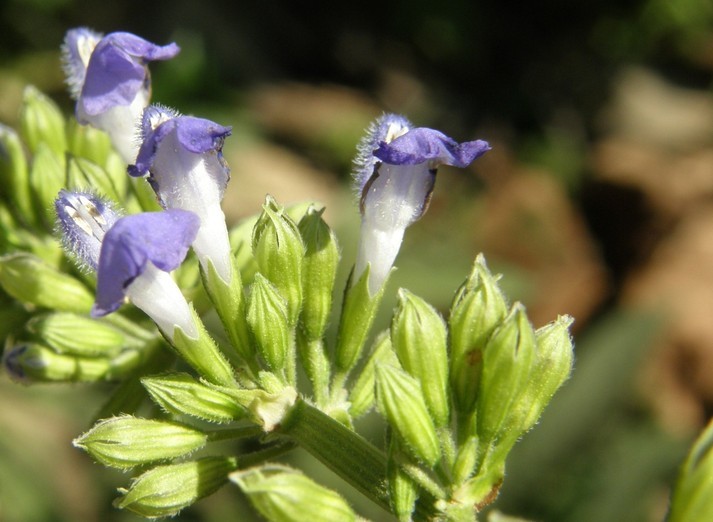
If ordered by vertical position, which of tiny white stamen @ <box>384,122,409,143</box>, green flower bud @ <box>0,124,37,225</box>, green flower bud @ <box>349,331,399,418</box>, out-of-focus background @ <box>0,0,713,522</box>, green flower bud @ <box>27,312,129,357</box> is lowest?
Result: out-of-focus background @ <box>0,0,713,522</box>

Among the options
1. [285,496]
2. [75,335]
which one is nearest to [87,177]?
[75,335]

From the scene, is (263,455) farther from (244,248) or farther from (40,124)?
(40,124)

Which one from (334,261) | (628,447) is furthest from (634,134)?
(334,261)

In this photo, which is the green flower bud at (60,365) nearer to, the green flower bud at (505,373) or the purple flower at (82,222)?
the purple flower at (82,222)

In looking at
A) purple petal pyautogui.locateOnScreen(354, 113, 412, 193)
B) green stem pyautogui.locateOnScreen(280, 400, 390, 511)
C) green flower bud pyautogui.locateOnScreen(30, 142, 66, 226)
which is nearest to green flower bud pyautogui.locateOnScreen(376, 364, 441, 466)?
green stem pyautogui.locateOnScreen(280, 400, 390, 511)

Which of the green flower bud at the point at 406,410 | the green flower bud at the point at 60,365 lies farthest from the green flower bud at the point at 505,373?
the green flower bud at the point at 60,365

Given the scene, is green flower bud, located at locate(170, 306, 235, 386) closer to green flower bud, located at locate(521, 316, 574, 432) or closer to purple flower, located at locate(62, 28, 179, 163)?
purple flower, located at locate(62, 28, 179, 163)
